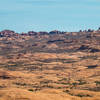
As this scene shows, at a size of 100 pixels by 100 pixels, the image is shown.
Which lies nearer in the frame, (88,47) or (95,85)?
(95,85)

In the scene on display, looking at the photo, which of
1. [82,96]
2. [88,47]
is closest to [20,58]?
[88,47]

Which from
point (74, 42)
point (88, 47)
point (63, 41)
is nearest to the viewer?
point (88, 47)

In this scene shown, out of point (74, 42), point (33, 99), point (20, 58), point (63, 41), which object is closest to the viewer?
point (33, 99)

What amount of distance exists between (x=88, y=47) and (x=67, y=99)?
352 ft

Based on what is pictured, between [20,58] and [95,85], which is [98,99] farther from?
[20,58]

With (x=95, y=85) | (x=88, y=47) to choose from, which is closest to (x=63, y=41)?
(x=88, y=47)

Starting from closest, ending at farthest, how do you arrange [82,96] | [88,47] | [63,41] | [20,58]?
1. [82,96]
2. [20,58]
3. [88,47]
4. [63,41]

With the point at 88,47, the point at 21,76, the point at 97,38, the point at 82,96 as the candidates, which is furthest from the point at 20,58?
the point at 82,96

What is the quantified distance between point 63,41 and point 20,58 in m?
73.7

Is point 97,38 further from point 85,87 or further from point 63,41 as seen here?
point 85,87

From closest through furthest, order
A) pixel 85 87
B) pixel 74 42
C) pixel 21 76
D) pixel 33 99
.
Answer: pixel 33 99, pixel 85 87, pixel 21 76, pixel 74 42

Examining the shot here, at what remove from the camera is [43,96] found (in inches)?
1535

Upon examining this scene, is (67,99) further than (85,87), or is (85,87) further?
(85,87)

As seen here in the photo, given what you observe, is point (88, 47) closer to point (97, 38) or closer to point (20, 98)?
point (97, 38)
